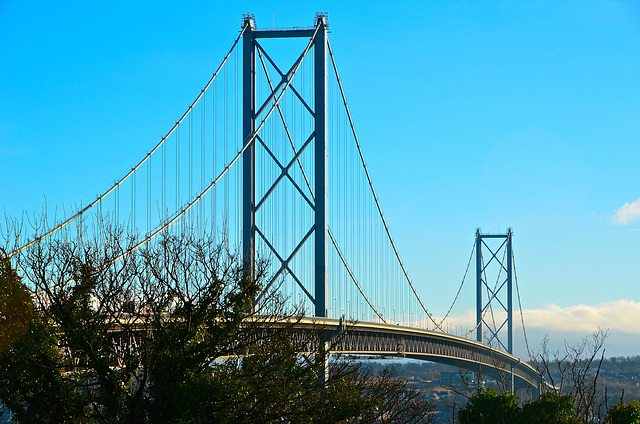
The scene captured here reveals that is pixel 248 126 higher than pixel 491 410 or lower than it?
higher

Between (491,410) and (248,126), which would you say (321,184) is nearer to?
(248,126)

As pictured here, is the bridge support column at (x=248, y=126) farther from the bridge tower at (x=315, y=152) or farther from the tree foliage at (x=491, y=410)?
the tree foliage at (x=491, y=410)

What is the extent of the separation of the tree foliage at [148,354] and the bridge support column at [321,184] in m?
14.0

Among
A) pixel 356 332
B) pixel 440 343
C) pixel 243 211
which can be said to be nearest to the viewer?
pixel 243 211

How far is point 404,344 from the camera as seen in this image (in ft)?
150

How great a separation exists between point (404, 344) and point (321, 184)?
16319 mm

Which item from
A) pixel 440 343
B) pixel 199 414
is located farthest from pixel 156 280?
pixel 440 343

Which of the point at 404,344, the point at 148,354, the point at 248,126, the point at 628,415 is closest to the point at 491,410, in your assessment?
the point at 628,415

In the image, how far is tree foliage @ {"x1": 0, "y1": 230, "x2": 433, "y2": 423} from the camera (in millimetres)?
14102

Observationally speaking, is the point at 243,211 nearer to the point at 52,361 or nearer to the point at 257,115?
the point at 257,115

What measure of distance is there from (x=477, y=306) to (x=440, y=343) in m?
40.5

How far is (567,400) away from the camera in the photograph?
1720 cm

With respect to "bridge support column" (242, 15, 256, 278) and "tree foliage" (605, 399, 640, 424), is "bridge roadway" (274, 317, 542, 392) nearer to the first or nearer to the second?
"bridge support column" (242, 15, 256, 278)

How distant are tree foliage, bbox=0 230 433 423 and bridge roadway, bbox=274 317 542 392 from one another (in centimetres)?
683
